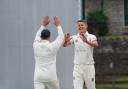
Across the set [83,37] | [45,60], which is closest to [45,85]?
[45,60]

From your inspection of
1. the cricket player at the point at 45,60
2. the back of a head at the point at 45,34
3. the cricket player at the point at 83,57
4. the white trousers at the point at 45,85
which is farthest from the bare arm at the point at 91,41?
the white trousers at the point at 45,85

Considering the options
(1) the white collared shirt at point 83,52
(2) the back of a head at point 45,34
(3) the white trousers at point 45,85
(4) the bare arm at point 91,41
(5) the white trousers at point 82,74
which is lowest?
(3) the white trousers at point 45,85

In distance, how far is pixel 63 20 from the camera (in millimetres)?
15320

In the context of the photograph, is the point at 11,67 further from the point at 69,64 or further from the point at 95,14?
the point at 95,14

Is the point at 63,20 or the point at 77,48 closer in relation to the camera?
the point at 77,48

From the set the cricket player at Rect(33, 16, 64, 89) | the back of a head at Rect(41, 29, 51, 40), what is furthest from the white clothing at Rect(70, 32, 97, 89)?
the back of a head at Rect(41, 29, 51, 40)

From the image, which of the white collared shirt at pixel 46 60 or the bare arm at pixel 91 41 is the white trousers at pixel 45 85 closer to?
the white collared shirt at pixel 46 60

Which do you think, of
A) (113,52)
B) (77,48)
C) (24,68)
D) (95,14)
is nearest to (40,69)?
(77,48)

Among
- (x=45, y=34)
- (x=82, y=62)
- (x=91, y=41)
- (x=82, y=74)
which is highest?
Result: (x=45, y=34)

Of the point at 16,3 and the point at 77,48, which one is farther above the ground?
the point at 16,3

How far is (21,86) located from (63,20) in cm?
180

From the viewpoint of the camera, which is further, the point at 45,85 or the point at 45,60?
the point at 45,85

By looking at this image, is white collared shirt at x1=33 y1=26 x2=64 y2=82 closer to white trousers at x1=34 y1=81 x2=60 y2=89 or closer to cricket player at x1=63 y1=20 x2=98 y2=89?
white trousers at x1=34 y1=81 x2=60 y2=89

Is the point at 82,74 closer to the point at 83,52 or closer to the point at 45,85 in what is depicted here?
the point at 83,52
